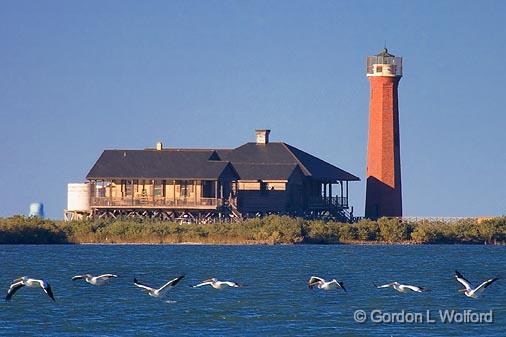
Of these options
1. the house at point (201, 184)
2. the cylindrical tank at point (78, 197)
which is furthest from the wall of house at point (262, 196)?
the cylindrical tank at point (78, 197)

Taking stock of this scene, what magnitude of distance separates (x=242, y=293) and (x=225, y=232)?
29995 mm

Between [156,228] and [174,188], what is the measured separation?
19.8ft

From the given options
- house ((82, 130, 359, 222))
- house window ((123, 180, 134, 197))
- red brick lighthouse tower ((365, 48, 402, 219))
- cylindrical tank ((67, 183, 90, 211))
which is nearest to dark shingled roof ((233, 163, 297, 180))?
house ((82, 130, 359, 222))

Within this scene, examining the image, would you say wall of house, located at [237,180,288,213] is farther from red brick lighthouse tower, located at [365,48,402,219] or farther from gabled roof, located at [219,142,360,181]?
red brick lighthouse tower, located at [365,48,402,219]

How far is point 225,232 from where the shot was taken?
82.9 metres

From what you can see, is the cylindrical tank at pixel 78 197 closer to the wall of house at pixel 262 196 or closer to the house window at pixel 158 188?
the house window at pixel 158 188

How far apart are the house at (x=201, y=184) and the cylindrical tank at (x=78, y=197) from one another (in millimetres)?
2065

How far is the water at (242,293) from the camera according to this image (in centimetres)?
4272

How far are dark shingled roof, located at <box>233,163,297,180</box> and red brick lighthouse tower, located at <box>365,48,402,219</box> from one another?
14.5 ft

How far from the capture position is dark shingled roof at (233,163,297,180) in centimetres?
9050

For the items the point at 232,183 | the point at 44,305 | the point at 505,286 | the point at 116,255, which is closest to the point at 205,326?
the point at 44,305

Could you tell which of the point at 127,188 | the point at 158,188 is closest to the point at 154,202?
the point at 158,188

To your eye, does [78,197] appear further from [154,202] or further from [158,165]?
[154,202]

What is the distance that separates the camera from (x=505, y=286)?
57.8m
